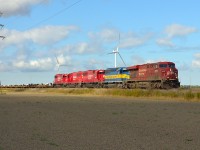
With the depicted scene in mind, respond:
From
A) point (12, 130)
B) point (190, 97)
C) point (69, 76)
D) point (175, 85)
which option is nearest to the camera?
point (12, 130)

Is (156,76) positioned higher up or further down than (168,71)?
further down

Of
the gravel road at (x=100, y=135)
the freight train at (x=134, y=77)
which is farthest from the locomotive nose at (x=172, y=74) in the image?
the gravel road at (x=100, y=135)

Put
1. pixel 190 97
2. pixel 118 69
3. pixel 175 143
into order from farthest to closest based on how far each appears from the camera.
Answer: pixel 118 69, pixel 190 97, pixel 175 143

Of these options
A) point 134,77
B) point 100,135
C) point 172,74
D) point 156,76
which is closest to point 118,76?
point 134,77

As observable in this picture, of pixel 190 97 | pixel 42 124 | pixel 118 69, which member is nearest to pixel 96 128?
pixel 42 124

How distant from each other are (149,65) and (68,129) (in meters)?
48.9

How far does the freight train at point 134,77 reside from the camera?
196 ft

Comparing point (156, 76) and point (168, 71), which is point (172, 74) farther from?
point (156, 76)

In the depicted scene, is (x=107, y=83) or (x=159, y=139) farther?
(x=107, y=83)

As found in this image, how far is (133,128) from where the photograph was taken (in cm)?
1753

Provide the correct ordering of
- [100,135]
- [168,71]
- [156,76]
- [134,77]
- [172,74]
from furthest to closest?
1. [134,77]
2. [156,76]
3. [168,71]
4. [172,74]
5. [100,135]

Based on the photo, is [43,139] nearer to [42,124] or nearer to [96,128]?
[96,128]

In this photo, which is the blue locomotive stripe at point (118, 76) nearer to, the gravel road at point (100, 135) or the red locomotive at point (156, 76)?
the red locomotive at point (156, 76)

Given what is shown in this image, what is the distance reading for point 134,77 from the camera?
69.8 metres
